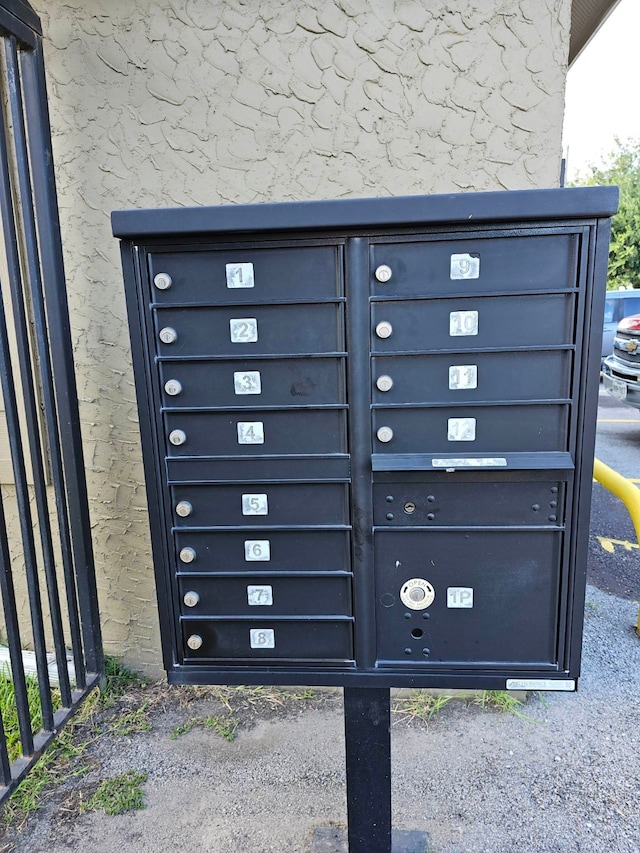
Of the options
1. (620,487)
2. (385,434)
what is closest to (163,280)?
(385,434)

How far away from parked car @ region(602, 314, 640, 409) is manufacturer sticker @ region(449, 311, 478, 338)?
21.0ft

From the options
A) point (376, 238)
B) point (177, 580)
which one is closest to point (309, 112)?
point (376, 238)

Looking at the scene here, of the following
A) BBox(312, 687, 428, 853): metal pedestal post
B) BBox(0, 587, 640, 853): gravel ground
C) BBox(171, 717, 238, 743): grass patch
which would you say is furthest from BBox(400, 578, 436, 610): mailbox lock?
BBox(171, 717, 238, 743): grass patch

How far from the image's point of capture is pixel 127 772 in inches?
92.2

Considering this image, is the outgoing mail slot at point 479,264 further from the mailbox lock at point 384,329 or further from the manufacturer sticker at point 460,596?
the manufacturer sticker at point 460,596

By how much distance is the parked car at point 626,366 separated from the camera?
7020mm

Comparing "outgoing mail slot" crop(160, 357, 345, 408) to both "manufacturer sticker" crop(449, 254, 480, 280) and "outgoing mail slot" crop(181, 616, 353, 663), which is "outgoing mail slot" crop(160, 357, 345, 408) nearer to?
"manufacturer sticker" crop(449, 254, 480, 280)

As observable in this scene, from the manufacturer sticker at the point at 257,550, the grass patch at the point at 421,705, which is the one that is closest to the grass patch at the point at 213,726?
the grass patch at the point at 421,705

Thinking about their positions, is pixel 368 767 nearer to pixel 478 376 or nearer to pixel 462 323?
pixel 478 376

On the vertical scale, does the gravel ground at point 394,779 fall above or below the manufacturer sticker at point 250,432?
below

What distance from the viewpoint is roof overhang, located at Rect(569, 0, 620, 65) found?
10.8 ft

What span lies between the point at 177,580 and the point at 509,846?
141 cm

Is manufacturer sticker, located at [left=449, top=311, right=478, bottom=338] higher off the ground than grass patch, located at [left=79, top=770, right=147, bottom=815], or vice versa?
manufacturer sticker, located at [left=449, top=311, right=478, bottom=338]

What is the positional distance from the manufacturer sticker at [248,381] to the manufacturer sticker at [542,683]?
3.33 feet
